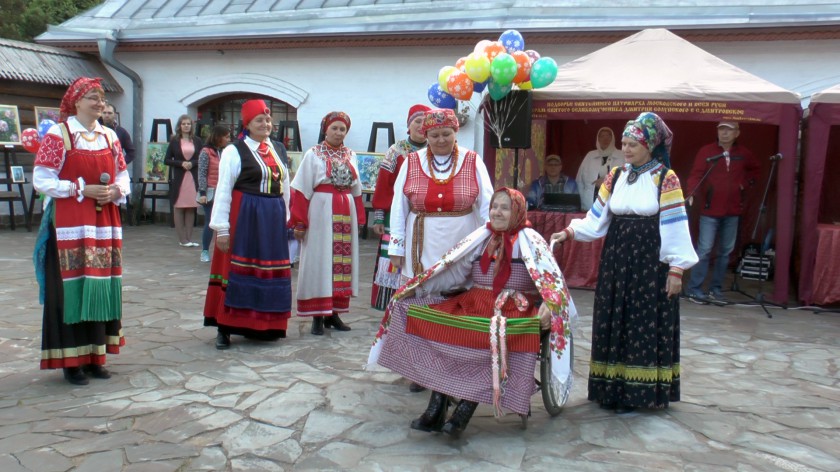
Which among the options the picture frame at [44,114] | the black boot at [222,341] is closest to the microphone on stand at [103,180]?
the black boot at [222,341]

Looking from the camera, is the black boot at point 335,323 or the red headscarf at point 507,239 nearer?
the red headscarf at point 507,239

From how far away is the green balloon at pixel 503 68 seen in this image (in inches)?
309

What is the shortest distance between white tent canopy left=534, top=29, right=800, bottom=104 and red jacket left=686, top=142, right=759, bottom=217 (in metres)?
0.71

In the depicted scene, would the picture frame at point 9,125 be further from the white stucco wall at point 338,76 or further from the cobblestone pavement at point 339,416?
the cobblestone pavement at point 339,416

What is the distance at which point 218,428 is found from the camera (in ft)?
13.6

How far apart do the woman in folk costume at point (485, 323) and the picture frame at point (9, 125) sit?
1098 centimetres

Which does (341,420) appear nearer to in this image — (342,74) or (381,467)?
(381,467)

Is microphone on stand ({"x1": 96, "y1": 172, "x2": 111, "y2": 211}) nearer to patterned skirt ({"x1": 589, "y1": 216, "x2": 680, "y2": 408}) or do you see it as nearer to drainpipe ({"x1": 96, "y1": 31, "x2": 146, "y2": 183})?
patterned skirt ({"x1": 589, "y1": 216, "x2": 680, "y2": 408})

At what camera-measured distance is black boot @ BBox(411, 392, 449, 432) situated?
4.13 meters

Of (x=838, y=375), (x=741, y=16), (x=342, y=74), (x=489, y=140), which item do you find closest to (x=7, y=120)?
(x=342, y=74)

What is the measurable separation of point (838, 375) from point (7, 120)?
41.6 feet

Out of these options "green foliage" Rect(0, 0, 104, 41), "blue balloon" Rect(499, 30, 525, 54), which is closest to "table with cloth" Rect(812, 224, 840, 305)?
"blue balloon" Rect(499, 30, 525, 54)

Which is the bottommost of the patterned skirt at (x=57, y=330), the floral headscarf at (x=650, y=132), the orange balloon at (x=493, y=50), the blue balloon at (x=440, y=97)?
the patterned skirt at (x=57, y=330)

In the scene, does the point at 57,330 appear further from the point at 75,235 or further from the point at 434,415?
the point at 434,415
